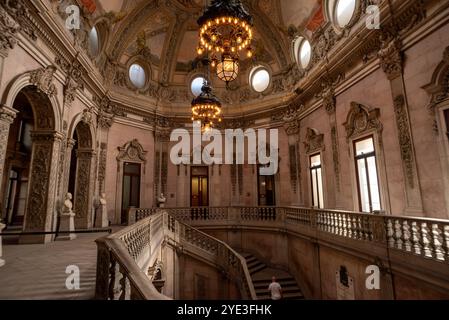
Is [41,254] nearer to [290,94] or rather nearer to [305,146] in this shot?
[305,146]

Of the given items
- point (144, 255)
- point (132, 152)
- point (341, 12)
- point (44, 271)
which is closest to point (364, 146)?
point (341, 12)

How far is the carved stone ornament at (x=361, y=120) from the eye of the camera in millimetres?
7666

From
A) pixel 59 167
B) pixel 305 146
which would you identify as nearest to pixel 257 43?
pixel 305 146

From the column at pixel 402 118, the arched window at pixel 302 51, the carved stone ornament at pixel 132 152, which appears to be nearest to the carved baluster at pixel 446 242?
the column at pixel 402 118

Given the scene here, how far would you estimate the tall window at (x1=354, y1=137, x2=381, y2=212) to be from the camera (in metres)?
7.86

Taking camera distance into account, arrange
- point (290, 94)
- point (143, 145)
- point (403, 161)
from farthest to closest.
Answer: point (143, 145)
point (290, 94)
point (403, 161)

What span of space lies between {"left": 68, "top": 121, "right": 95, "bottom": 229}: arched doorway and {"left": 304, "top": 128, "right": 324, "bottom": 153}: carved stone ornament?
32.7 ft

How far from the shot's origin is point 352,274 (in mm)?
6707

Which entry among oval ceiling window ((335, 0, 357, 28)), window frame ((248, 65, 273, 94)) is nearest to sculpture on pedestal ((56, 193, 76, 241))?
window frame ((248, 65, 273, 94))

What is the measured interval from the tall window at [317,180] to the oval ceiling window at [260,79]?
5549 millimetres

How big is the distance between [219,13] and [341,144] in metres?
6.47

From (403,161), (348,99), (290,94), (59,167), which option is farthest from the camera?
(290,94)

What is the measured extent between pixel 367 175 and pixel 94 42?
40.8ft

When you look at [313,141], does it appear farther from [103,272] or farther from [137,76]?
[137,76]
